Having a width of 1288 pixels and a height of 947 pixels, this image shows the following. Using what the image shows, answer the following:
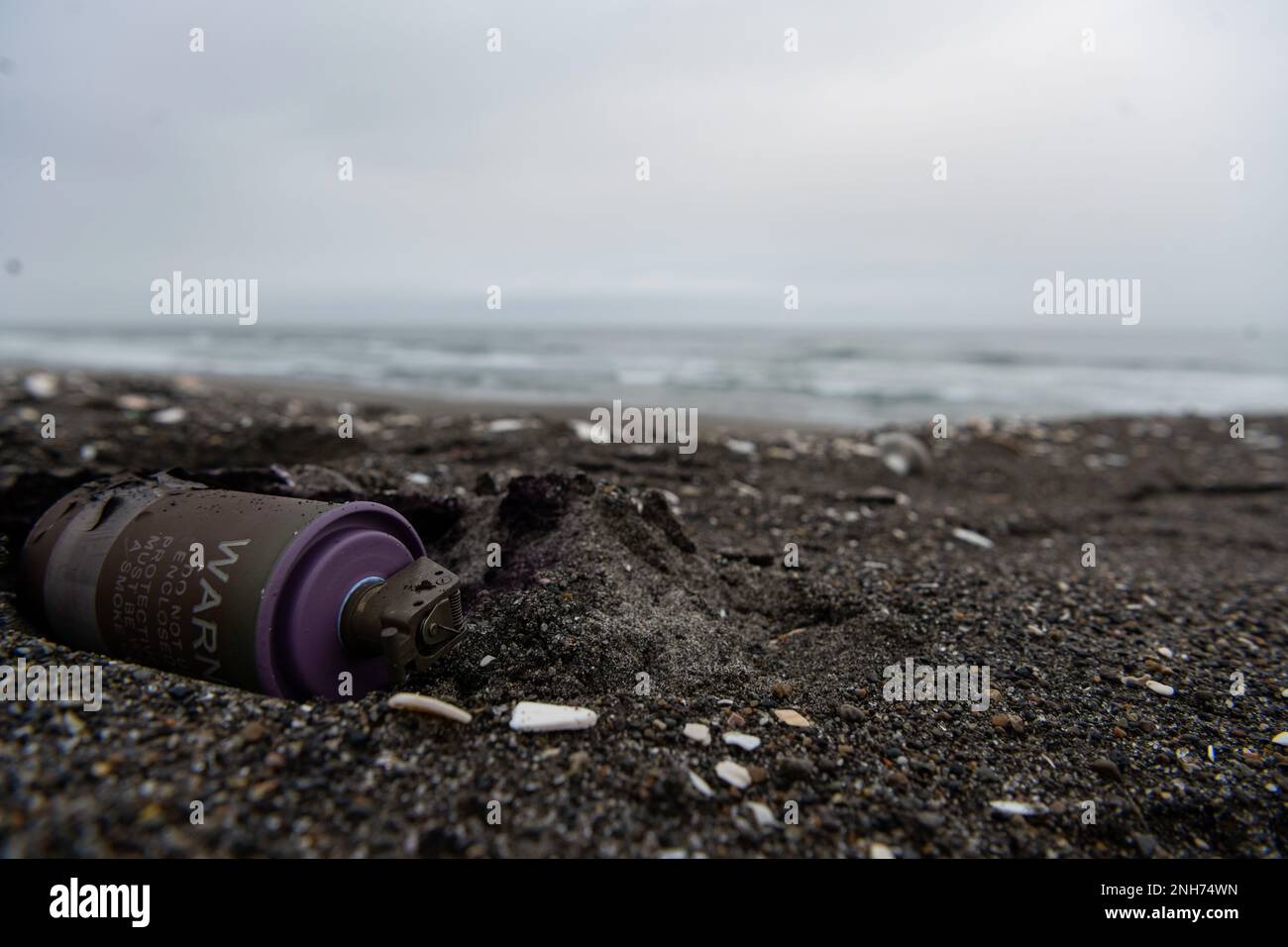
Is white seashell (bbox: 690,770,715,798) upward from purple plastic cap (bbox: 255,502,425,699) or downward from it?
downward

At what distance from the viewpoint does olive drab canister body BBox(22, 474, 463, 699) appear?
2023mm

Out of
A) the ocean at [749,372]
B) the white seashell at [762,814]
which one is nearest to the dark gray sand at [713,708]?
the white seashell at [762,814]

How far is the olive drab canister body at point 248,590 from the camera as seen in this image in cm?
202

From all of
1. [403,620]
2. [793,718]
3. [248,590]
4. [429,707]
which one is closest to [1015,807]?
[793,718]

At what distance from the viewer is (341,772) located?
1786mm

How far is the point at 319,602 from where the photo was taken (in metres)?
2.11

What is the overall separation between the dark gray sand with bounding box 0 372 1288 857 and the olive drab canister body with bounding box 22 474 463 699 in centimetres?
12

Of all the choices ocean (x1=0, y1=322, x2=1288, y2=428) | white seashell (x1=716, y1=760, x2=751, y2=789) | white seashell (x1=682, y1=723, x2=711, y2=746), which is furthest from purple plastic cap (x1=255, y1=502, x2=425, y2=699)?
ocean (x1=0, y1=322, x2=1288, y2=428)

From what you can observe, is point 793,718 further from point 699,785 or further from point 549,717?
point 549,717

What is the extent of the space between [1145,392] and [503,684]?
19.0m

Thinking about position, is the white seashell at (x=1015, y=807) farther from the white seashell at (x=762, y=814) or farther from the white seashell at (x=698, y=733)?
the white seashell at (x=698, y=733)

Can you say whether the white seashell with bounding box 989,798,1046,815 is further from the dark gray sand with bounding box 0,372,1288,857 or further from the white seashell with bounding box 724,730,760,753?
the white seashell with bounding box 724,730,760,753
